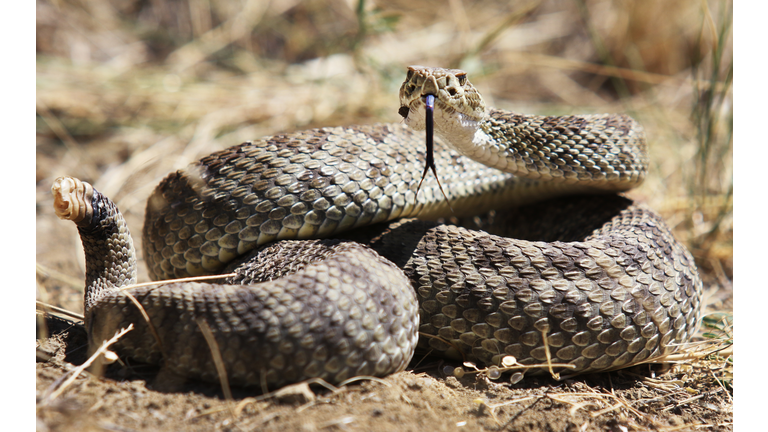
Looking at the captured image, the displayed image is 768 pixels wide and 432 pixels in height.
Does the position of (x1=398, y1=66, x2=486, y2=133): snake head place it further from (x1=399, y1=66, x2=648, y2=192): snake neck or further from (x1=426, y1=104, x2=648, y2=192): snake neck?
(x1=426, y1=104, x2=648, y2=192): snake neck

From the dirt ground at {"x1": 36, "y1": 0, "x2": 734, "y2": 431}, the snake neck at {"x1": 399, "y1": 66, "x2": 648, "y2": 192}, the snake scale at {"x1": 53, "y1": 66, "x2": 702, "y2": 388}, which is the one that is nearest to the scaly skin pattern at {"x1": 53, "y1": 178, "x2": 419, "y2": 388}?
the snake scale at {"x1": 53, "y1": 66, "x2": 702, "y2": 388}

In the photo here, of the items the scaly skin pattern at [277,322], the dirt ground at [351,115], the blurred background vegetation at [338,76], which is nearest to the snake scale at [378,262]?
the scaly skin pattern at [277,322]

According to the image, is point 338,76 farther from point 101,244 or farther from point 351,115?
point 101,244

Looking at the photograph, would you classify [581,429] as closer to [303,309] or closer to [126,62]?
[303,309]

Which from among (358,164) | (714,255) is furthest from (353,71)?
(714,255)

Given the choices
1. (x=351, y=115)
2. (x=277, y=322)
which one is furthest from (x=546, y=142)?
(x=351, y=115)

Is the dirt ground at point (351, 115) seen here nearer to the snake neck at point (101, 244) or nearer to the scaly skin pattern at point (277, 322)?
the scaly skin pattern at point (277, 322)
